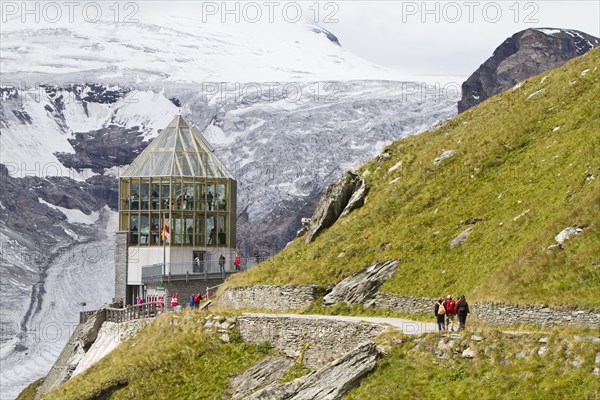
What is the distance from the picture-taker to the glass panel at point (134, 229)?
89.6 metres

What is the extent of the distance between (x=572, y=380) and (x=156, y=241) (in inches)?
2162

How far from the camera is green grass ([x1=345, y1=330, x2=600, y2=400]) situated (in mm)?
37163

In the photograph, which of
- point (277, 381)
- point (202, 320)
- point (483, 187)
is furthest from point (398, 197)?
point (277, 381)

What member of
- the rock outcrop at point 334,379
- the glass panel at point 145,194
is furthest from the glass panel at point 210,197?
the rock outcrop at point 334,379

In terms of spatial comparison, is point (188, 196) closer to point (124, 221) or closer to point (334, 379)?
point (124, 221)

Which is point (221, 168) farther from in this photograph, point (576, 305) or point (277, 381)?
point (576, 305)

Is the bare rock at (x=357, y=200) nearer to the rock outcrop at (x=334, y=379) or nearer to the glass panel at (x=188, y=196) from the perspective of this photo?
the glass panel at (x=188, y=196)

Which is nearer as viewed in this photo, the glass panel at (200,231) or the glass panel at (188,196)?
the glass panel at (188,196)

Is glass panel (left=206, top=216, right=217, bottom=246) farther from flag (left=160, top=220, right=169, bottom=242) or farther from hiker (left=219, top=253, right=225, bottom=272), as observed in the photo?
hiker (left=219, top=253, right=225, bottom=272)

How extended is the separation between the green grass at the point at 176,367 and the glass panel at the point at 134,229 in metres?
29.4

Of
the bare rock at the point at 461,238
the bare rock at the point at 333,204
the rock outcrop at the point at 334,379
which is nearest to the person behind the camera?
the rock outcrop at the point at 334,379

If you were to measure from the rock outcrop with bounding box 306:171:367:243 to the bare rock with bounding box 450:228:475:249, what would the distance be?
13.2 m

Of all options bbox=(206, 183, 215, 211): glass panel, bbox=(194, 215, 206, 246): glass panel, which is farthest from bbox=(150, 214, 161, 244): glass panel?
bbox=(206, 183, 215, 211): glass panel

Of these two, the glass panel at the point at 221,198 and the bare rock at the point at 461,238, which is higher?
the glass panel at the point at 221,198
